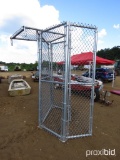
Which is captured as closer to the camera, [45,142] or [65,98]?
[65,98]

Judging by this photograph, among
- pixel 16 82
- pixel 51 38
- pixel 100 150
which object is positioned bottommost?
pixel 100 150

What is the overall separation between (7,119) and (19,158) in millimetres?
2897

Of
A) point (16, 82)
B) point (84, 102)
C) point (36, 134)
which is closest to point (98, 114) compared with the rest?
point (84, 102)

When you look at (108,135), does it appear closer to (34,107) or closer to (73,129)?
(73,129)

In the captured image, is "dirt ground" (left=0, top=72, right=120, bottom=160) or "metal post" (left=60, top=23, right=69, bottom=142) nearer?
"dirt ground" (left=0, top=72, right=120, bottom=160)

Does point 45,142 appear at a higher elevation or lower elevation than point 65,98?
lower

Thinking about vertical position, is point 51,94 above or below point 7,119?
above

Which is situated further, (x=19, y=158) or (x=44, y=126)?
(x=44, y=126)

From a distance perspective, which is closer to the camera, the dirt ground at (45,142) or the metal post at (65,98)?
the dirt ground at (45,142)

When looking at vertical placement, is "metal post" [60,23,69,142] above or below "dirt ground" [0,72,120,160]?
above

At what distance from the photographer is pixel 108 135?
5414 mm

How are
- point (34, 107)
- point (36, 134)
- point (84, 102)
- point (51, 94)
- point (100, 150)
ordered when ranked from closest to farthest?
point (100, 150), point (36, 134), point (51, 94), point (34, 107), point (84, 102)

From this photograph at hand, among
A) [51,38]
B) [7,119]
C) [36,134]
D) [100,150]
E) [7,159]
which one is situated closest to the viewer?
[7,159]

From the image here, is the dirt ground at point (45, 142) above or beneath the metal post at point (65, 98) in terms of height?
beneath
